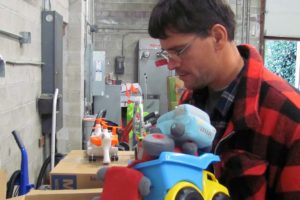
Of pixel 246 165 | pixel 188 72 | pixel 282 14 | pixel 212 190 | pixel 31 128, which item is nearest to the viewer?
Result: pixel 212 190

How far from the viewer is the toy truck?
698 millimetres

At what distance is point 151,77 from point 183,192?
241 inches

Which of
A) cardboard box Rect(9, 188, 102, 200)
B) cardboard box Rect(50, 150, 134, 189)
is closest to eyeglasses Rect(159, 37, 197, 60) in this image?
cardboard box Rect(9, 188, 102, 200)

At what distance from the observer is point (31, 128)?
2857mm

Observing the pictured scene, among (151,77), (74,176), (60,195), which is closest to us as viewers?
(60,195)

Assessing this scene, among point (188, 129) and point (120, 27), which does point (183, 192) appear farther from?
point (120, 27)

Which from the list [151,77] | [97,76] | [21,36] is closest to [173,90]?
[151,77]

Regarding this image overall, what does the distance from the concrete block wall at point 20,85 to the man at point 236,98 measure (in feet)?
4.45

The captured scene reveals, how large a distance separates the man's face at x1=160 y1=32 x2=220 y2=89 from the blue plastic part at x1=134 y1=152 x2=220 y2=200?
1.33ft

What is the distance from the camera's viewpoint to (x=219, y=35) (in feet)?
3.59

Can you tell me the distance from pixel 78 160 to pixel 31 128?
87 cm

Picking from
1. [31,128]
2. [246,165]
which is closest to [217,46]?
[246,165]

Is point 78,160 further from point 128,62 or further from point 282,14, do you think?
point 282,14

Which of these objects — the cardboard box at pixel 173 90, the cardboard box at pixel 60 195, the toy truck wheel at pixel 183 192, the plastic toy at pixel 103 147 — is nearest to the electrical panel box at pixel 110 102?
the cardboard box at pixel 173 90
